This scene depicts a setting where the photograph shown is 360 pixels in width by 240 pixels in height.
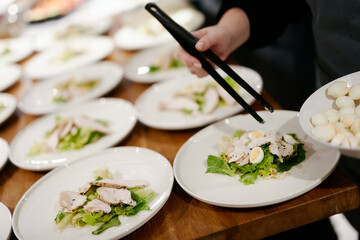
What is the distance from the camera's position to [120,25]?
4.15m

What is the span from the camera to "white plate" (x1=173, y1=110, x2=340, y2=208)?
1.36 metres

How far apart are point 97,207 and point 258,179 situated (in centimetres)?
67

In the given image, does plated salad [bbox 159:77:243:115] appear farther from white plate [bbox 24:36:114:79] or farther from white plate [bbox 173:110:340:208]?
white plate [bbox 24:36:114:79]

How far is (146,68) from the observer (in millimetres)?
2883

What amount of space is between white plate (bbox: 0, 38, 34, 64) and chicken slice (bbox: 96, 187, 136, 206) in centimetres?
269

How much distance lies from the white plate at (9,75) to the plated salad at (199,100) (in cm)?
165

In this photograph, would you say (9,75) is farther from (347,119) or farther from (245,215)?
(347,119)

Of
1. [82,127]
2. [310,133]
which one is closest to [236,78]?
[310,133]

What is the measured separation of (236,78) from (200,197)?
1.76 feet

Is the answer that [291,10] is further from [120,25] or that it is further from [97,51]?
[120,25]

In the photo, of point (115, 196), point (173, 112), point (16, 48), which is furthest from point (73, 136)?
point (16, 48)

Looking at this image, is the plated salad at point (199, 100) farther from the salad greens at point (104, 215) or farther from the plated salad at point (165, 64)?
the salad greens at point (104, 215)

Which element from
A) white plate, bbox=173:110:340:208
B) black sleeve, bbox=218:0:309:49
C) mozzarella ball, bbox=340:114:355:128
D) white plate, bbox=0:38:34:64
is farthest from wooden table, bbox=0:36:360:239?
white plate, bbox=0:38:34:64

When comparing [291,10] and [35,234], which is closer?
[35,234]
